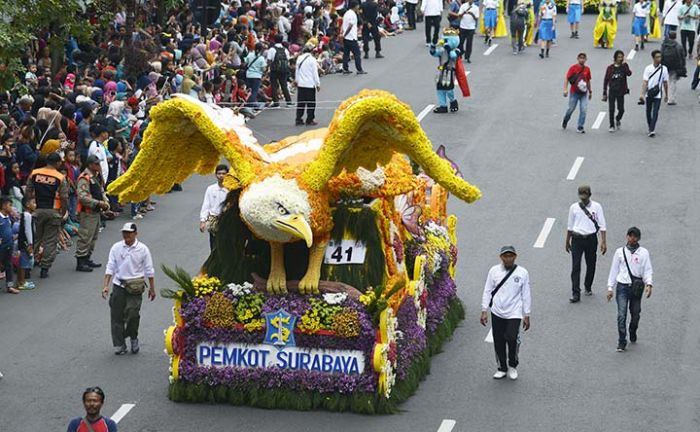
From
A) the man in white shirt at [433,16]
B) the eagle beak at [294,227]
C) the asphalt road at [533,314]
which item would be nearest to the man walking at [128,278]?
the asphalt road at [533,314]

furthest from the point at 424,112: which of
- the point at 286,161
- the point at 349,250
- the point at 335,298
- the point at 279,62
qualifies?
the point at 335,298

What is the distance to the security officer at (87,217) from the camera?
2269 cm

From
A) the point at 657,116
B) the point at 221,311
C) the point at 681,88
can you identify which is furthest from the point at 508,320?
the point at 681,88

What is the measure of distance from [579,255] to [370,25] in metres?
18.1

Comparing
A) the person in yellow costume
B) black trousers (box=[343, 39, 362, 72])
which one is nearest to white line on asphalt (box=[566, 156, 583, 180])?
black trousers (box=[343, 39, 362, 72])

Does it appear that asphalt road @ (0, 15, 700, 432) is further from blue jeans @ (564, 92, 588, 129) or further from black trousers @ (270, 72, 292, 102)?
black trousers @ (270, 72, 292, 102)

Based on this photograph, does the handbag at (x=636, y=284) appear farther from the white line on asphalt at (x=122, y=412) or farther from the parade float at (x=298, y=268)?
the white line on asphalt at (x=122, y=412)

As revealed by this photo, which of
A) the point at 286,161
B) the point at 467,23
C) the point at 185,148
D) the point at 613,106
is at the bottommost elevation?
the point at 613,106

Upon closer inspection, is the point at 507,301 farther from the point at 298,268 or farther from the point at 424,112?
the point at 424,112

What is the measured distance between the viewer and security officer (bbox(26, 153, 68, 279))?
22.4 metres

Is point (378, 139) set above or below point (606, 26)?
above

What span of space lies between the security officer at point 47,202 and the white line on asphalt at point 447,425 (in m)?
7.58

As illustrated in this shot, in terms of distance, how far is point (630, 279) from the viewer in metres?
19.5

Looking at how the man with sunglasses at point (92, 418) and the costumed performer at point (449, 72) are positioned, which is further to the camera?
the costumed performer at point (449, 72)
